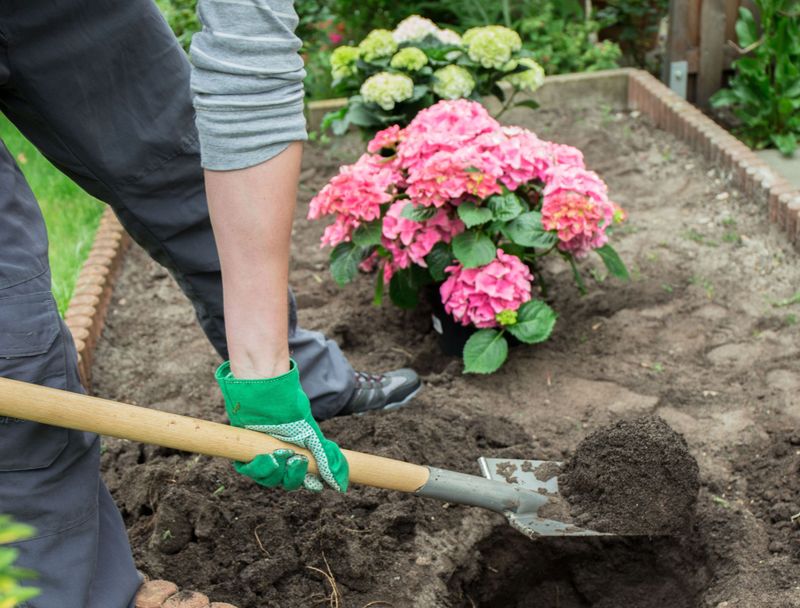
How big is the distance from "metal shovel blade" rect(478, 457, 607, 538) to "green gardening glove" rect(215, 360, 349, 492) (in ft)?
2.02

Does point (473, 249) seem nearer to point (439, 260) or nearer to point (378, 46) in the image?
point (439, 260)

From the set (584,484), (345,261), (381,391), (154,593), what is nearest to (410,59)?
(345,261)

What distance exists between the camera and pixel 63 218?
4602 millimetres

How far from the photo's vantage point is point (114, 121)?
229 centimetres

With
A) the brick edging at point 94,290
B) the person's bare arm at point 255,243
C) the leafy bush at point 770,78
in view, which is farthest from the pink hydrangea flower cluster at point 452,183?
the leafy bush at point 770,78

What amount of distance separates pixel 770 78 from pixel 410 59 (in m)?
1.95

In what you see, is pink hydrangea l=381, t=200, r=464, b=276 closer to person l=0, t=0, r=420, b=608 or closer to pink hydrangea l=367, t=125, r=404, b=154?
pink hydrangea l=367, t=125, r=404, b=154

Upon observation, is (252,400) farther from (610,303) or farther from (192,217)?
(610,303)

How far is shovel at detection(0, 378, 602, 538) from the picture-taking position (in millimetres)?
1752

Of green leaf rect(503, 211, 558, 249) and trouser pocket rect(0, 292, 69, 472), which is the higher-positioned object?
trouser pocket rect(0, 292, 69, 472)

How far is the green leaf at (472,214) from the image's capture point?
2949 millimetres

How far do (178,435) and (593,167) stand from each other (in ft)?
10.9

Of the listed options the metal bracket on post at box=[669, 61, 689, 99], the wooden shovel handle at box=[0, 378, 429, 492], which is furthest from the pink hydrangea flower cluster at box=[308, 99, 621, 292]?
the metal bracket on post at box=[669, 61, 689, 99]

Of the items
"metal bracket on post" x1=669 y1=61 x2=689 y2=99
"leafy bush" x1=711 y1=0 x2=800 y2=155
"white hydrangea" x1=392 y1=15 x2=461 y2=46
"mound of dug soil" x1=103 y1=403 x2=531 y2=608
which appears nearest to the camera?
"mound of dug soil" x1=103 y1=403 x2=531 y2=608
